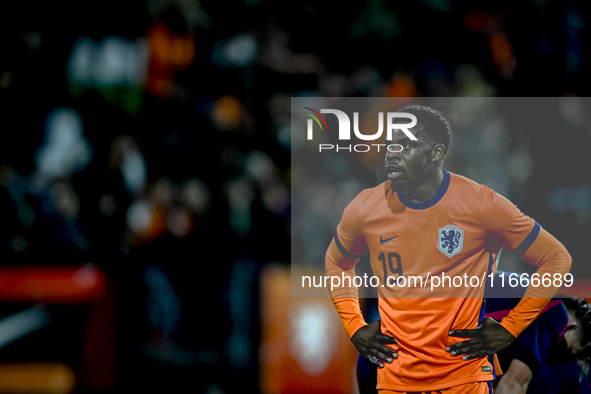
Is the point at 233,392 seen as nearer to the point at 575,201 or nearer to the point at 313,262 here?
the point at 313,262

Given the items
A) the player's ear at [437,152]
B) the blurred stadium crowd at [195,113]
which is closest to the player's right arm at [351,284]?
the player's ear at [437,152]

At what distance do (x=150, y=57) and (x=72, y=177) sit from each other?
3.72ft

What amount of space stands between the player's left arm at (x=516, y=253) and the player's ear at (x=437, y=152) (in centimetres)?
21

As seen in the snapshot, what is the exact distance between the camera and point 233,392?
253cm

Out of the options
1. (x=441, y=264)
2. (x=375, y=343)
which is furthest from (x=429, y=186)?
(x=375, y=343)

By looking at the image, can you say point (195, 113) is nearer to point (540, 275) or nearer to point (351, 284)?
point (351, 284)

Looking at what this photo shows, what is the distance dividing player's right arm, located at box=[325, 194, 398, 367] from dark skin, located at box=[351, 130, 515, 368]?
0.04m

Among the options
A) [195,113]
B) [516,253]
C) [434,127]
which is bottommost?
[516,253]

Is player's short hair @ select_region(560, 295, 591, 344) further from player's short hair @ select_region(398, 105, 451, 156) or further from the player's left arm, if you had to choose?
player's short hair @ select_region(398, 105, 451, 156)

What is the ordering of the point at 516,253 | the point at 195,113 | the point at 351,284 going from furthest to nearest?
the point at 195,113 → the point at 351,284 → the point at 516,253

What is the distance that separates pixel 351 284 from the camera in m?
1.50

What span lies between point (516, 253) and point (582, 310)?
1.42 ft

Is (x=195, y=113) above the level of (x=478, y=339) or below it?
above

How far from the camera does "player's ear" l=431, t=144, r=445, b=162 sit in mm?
1411
